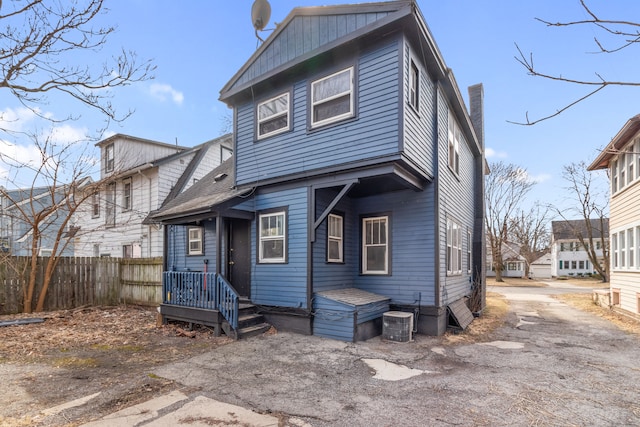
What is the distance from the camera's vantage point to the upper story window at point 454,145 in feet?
32.6

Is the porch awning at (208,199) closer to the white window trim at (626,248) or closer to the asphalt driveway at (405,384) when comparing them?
the asphalt driveway at (405,384)

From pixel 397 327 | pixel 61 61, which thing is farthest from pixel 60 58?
pixel 397 327

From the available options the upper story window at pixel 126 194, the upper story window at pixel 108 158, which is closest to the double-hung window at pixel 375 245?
the upper story window at pixel 126 194

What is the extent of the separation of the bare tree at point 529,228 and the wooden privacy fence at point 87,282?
33.6 m

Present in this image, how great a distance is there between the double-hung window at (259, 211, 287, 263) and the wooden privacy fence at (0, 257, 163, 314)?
5.51 meters

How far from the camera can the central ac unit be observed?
280 inches

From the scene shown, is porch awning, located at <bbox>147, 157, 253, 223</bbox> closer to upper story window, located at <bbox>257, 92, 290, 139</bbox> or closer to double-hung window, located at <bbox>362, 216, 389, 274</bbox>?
upper story window, located at <bbox>257, 92, 290, 139</bbox>

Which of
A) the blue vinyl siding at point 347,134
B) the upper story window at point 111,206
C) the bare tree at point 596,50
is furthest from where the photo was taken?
the upper story window at point 111,206

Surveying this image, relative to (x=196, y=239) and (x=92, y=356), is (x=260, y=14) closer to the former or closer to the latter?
(x=196, y=239)

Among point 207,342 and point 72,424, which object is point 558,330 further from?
point 72,424

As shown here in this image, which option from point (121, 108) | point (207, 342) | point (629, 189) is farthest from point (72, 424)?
point (629, 189)

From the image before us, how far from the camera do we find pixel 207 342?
23.1 ft

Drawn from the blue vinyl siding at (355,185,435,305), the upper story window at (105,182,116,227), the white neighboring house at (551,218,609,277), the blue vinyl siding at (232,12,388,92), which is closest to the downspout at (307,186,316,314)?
the blue vinyl siding at (355,185,435,305)

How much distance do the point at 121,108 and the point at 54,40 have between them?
129cm
